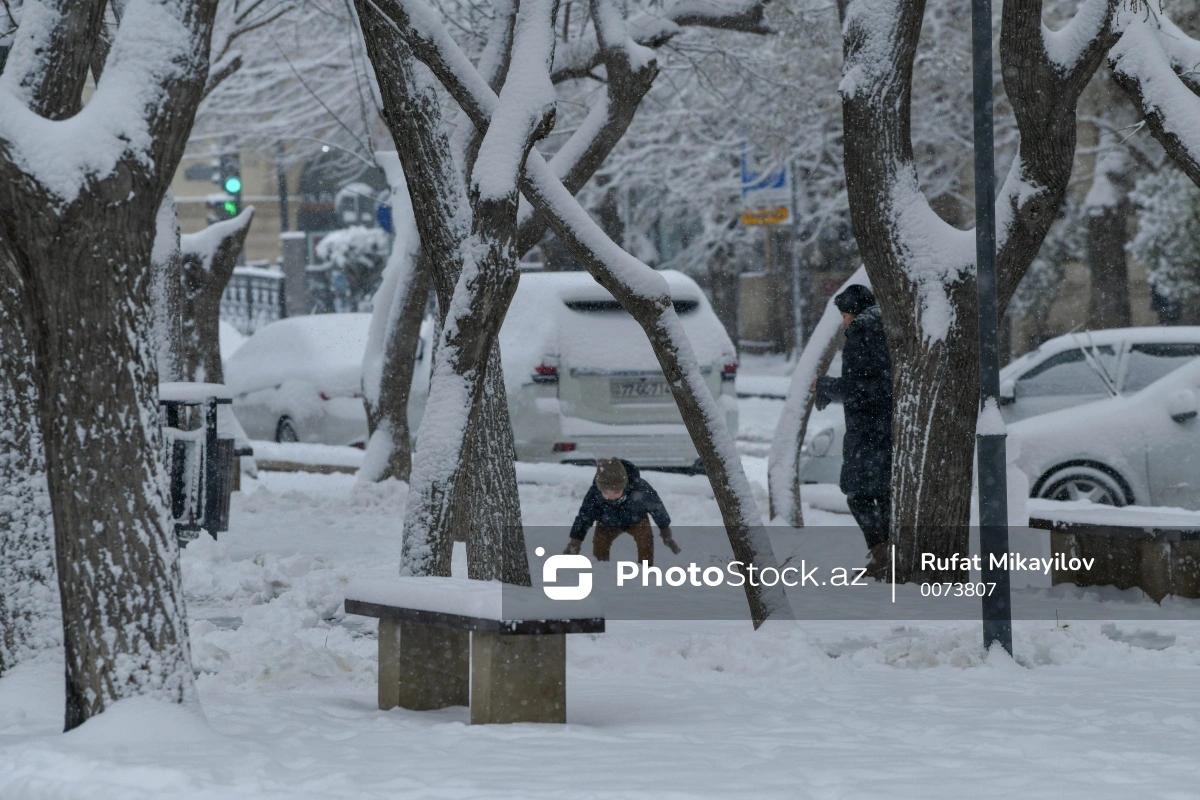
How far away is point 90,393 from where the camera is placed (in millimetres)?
5098

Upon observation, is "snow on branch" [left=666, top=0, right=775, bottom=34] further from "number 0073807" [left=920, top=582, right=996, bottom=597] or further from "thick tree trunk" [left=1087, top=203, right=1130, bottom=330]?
"thick tree trunk" [left=1087, top=203, right=1130, bottom=330]

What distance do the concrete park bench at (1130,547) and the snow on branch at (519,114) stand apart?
3.69 metres

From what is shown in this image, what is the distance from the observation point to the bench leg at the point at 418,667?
607 cm

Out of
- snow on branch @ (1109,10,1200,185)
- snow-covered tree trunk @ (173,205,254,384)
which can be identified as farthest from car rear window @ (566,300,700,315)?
snow on branch @ (1109,10,1200,185)

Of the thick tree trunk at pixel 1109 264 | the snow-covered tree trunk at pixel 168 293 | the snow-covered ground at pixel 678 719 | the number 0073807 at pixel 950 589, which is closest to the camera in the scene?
the snow-covered ground at pixel 678 719

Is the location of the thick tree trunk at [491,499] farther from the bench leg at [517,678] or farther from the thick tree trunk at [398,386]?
the thick tree trunk at [398,386]

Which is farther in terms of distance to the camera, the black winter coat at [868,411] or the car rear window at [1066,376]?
the car rear window at [1066,376]

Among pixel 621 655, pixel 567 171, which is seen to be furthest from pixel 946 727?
pixel 567 171

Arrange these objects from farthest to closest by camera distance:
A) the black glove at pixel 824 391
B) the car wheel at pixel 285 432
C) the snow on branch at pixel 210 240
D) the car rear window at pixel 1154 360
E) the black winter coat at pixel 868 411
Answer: the car wheel at pixel 285 432 < the snow on branch at pixel 210 240 < the car rear window at pixel 1154 360 < the black glove at pixel 824 391 < the black winter coat at pixel 868 411

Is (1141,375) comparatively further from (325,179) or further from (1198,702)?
(325,179)

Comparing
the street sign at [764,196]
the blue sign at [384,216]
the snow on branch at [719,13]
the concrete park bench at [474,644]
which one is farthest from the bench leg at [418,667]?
the blue sign at [384,216]

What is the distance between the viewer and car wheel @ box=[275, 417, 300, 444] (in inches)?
720

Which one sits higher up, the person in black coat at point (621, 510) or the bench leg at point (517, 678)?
the person in black coat at point (621, 510)

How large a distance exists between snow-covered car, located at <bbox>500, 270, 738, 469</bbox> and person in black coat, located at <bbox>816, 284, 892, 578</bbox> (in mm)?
4306
